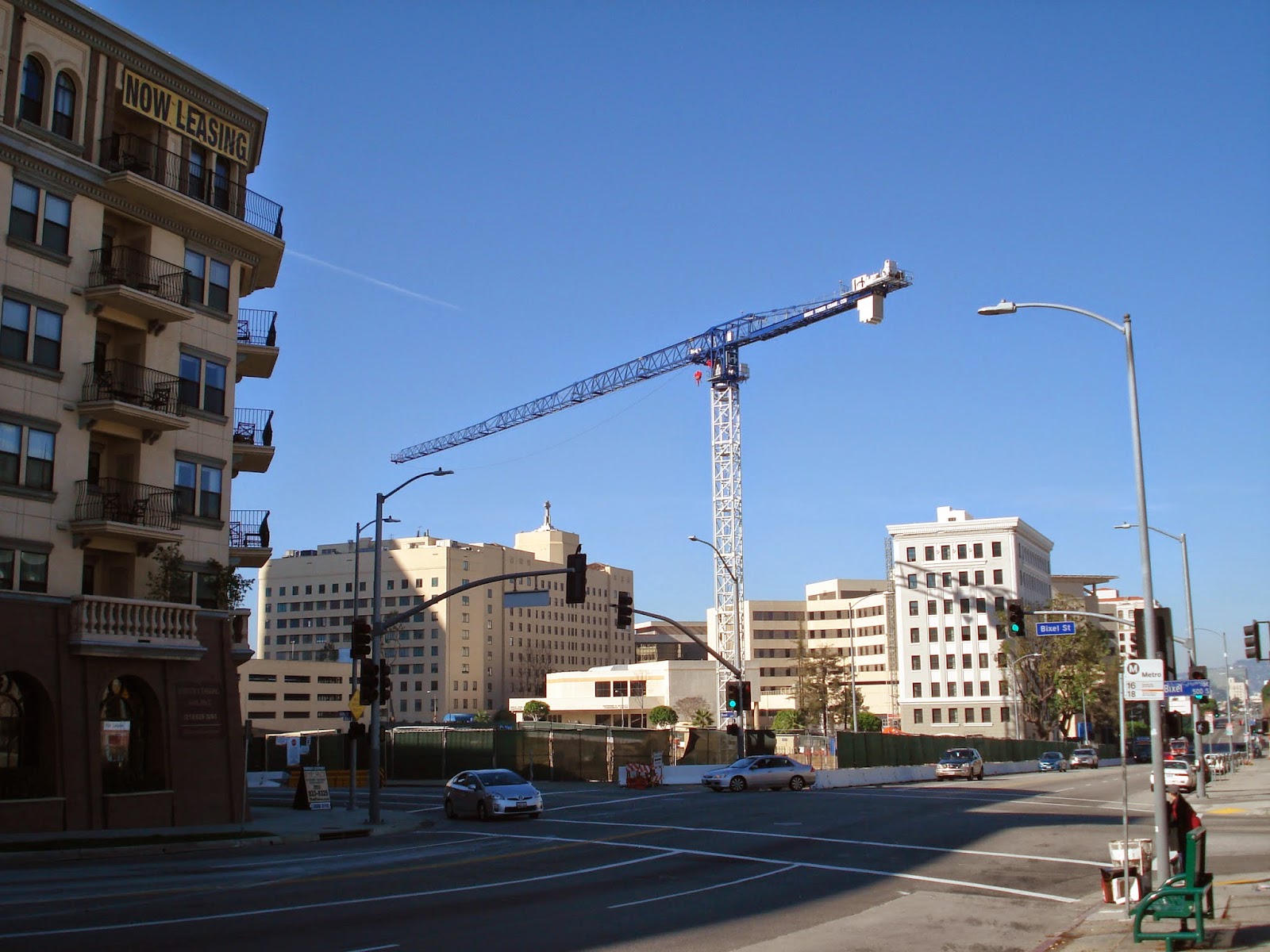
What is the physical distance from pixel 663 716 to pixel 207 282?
392ft

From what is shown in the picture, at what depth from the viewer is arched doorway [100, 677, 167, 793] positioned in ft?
110

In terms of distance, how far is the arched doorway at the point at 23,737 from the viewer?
31.4 m

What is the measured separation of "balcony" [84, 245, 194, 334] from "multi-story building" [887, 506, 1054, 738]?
312 ft

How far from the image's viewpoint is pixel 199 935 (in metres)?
15.4

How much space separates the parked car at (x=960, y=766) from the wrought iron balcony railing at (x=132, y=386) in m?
43.2

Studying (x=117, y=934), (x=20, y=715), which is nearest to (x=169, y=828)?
(x=20, y=715)

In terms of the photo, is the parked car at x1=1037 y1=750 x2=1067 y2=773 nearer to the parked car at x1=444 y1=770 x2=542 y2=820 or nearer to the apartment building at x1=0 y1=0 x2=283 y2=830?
the parked car at x1=444 y1=770 x2=542 y2=820

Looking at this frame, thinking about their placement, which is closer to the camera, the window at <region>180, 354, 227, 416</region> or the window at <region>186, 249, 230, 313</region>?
the window at <region>180, 354, 227, 416</region>

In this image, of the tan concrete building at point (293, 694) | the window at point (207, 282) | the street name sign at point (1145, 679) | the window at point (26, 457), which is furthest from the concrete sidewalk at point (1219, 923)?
the tan concrete building at point (293, 694)

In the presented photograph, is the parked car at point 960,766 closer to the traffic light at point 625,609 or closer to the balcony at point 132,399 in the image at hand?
the traffic light at point 625,609

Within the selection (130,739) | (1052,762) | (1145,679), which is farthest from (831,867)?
(1052,762)

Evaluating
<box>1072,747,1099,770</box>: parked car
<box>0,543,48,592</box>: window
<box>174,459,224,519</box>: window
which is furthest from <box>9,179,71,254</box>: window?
<box>1072,747,1099,770</box>: parked car

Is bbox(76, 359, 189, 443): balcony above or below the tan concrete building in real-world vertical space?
above

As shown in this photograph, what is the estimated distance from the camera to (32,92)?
33125mm
